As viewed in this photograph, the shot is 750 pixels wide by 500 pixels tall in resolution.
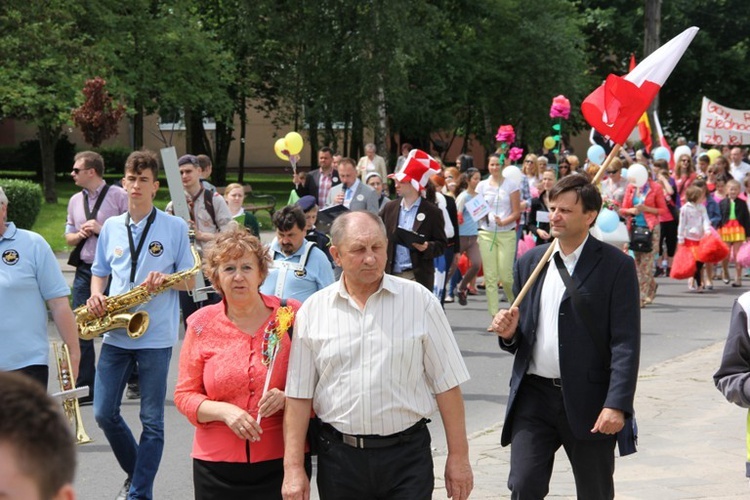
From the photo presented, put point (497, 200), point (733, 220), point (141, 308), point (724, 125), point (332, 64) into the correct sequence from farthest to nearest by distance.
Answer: point (332, 64) < point (724, 125) < point (733, 220) < point (497, 200) < point (141, 308)

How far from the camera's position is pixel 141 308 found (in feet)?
22.9

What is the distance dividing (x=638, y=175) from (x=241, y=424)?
12560mm

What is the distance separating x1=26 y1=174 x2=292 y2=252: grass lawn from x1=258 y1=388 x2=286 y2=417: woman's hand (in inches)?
A: 663

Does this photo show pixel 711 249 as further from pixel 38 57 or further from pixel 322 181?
pixel 38 57

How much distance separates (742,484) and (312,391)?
3602mm

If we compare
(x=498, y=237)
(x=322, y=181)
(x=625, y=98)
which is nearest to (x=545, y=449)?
(x=625, y=98)

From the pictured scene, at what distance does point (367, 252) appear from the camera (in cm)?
475

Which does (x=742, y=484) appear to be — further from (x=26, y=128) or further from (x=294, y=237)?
(x=26, y=128)

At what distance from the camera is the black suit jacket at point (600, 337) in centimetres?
529

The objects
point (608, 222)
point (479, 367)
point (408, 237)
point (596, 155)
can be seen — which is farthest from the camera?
point (596, 155)

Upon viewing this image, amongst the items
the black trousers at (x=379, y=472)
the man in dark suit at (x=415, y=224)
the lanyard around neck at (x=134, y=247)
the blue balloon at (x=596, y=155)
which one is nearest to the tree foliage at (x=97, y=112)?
the blue balloon at (x=596, y=155)

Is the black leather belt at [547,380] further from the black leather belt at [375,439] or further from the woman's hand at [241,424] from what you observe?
the woman's hand at [241,424]

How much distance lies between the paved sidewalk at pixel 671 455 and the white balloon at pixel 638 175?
20.2ft

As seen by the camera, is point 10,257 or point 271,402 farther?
point 10,257
